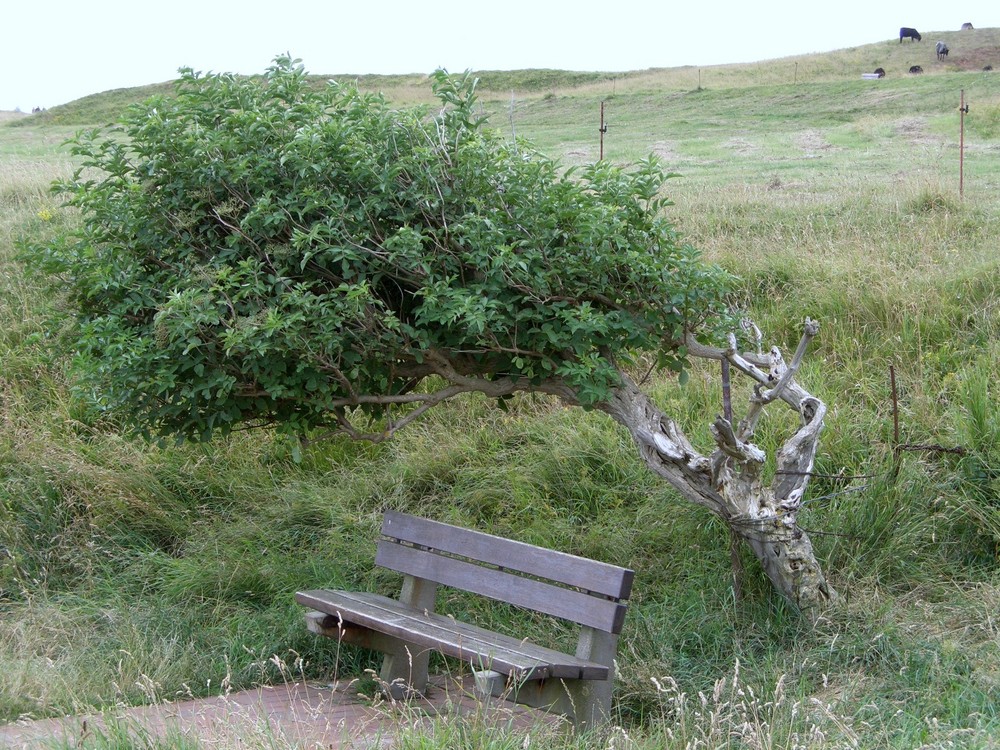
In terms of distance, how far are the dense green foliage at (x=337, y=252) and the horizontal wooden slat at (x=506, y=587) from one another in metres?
0.93

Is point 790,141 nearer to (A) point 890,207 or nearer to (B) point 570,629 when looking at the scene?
(A) point 890,207

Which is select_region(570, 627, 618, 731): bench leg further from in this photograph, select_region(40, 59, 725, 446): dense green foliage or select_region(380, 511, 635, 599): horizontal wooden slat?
select_region(40, 59, 725, 446): dense green foliage

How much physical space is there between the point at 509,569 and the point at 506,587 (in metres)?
0.09

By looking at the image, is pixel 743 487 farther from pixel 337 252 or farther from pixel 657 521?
pixel 337 252

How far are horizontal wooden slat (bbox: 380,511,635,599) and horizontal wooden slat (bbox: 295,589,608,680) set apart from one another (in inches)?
13.0

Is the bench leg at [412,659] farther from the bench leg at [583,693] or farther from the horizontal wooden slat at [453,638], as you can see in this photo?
the bench leg at [583,693]

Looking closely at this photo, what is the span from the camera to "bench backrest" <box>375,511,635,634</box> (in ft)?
14.8

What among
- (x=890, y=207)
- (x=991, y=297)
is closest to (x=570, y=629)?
(x=991, y=297)

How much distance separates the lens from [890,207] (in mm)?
10938

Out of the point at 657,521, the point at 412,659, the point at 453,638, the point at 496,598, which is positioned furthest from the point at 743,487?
the point at 412,659

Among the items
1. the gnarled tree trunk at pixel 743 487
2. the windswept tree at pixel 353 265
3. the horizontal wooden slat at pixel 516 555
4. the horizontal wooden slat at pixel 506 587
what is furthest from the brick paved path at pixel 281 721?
the gnarled tree trunk at pixel 743 487

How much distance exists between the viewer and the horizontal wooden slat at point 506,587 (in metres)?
4.52

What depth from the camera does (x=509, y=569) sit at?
16.3ft

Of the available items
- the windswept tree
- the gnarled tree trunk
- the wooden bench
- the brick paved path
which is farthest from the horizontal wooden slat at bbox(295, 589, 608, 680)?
the gnarled tree trunk
